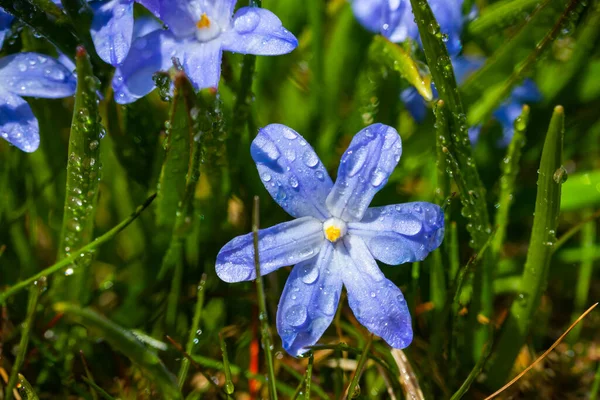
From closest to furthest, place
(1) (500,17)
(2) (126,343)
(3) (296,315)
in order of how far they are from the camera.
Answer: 1. (2) (126,343)
2. (3) (296,315)
3. (1) (500,17)

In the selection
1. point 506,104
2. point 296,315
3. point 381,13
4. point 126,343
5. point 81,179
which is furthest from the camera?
point 506,104

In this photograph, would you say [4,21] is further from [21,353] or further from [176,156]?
[21,353]

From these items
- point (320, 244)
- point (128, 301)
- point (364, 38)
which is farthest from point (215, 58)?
point (364, 38)

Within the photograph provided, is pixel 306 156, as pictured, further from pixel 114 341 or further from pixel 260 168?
pixel 114 341

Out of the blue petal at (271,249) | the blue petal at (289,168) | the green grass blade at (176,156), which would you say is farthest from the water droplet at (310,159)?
the green grass blade at (176,156)

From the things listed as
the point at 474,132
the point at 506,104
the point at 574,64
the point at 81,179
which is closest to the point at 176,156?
the point at 81,179

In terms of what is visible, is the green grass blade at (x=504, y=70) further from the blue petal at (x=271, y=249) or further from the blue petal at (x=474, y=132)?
the blue petal at (x=271, y=249)
